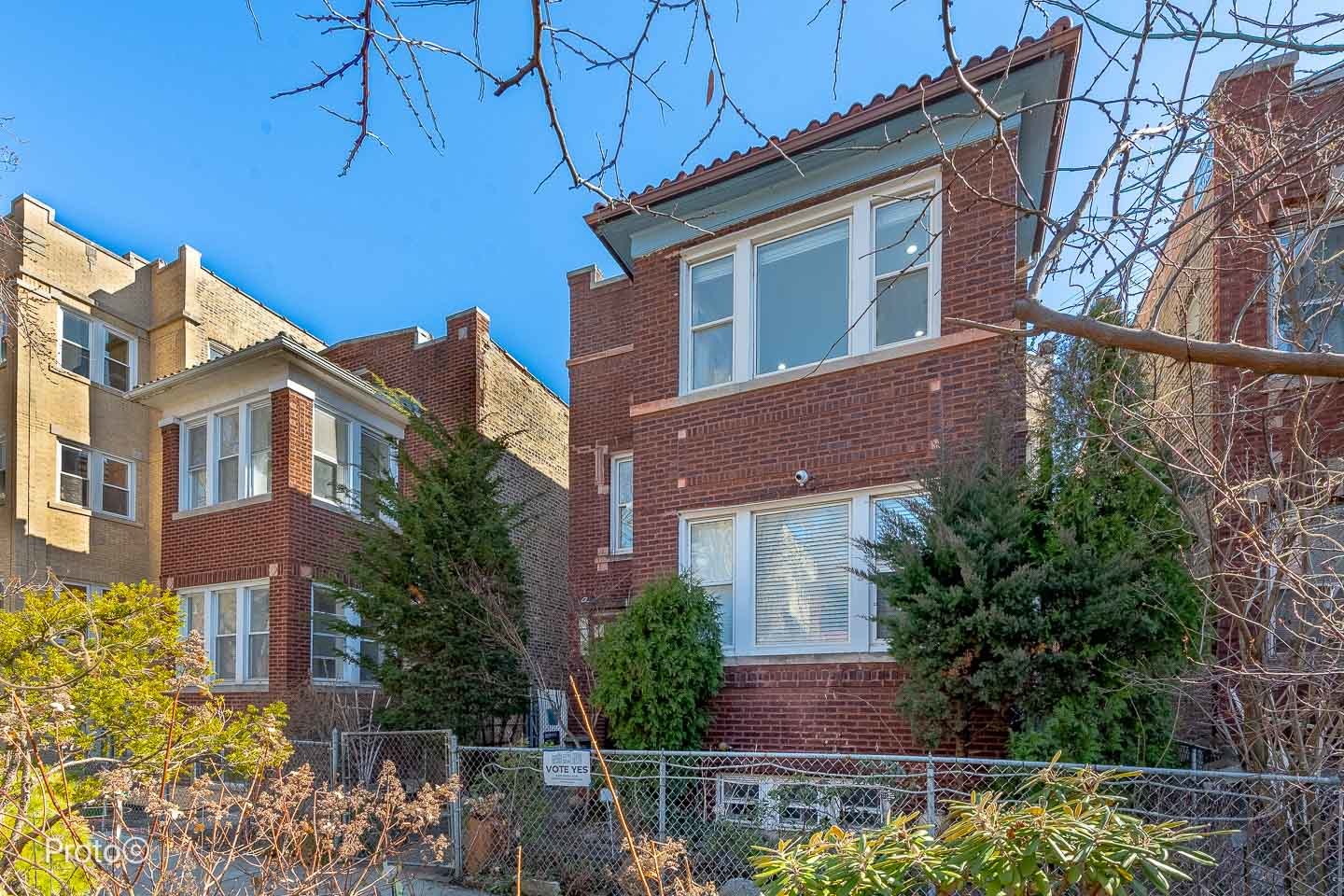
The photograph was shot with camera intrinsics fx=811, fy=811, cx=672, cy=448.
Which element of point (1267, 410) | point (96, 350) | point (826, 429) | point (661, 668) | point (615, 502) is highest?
point (96, 350)

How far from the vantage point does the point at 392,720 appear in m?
9.16

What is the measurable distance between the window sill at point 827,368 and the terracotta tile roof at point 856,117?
2.10 meters

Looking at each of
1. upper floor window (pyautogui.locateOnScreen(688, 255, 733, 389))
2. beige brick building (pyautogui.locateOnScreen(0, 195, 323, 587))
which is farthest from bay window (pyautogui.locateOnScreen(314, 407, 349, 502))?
upper floor window (pyautogui.locateOnScreen(688, 255, 733, 389))

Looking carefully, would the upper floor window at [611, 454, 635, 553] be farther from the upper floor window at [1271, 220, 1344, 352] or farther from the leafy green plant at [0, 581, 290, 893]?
the upper floor window at [1271, 220, 1344, 352]

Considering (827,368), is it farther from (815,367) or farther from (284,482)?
(284,482)

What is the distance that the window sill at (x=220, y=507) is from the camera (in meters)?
12.6

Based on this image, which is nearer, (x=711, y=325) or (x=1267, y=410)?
(x=1267, y=410)

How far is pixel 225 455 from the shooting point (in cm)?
1349

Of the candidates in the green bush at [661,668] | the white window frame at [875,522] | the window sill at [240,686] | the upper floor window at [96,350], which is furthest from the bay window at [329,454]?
the white window frame at [875,522]

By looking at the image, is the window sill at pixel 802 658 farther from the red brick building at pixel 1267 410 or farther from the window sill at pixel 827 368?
the window sill at pixel 827 368

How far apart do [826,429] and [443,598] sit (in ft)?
15.9

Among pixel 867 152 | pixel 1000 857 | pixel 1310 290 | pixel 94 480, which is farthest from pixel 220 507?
pixel 1310 290

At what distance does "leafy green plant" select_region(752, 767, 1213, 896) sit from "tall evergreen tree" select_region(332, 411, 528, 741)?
6.83 m

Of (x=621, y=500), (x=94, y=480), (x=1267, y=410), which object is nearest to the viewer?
(x=1267, y=410)
